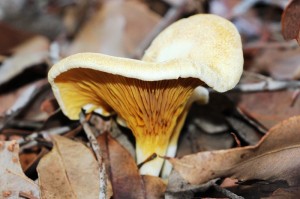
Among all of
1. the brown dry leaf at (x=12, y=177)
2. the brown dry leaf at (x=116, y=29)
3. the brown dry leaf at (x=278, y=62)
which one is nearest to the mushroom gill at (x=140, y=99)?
the brown dry leaf at (x=12, y=177)

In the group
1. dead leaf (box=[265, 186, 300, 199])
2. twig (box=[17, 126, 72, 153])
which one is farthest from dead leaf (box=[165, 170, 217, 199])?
twig (box=[17, 126, 72, 153])

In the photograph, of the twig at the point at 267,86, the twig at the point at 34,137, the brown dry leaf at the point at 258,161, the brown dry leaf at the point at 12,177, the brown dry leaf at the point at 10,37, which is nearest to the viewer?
the brown dry leaf at the point at 258,161

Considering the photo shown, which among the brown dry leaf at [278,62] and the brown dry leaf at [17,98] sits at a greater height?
the brown dry leaf at [17,98]

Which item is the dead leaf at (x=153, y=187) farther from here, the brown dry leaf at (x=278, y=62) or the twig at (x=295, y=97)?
the brown dry leaf at (x=278, y=62)

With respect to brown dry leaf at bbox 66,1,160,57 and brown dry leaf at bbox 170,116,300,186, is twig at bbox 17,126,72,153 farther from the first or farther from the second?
brown dry leaf at bbox 66,1,160,57

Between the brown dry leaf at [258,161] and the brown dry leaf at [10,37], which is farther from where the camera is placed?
the brown dry leaf at [10,37]

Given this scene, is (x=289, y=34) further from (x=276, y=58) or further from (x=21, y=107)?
(x=21, y=107)

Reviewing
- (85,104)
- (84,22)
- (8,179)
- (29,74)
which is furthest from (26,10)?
(8,179)
